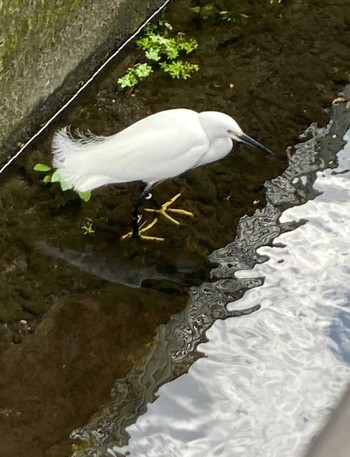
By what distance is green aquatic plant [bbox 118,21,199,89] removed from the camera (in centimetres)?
310

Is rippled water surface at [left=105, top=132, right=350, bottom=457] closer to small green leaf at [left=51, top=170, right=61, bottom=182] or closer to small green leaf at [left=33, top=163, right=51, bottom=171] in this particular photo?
small green leaf at [left=51, top=170, right=61, bottom=182]

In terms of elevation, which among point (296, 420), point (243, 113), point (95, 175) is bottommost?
point (296, 420)

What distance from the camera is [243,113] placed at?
9.66 ft

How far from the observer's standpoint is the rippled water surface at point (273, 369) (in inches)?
76.5

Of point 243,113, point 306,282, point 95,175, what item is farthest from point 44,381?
point 243,113

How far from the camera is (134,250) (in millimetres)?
2459

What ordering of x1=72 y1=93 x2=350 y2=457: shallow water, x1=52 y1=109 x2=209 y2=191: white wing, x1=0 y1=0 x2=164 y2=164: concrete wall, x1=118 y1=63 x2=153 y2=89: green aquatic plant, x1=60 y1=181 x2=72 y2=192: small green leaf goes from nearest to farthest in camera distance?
x1=72 y1=93 x2=350 y2=457: shallow water < x1=52 y1=109 x2=209 y2=191: white wing < x1=60 y1=181 x2=72 y2=192: small green leaf < x1=0 y1=0 x2=164 y2=164: concrete wall < x1=118 y1=63 x2=153 y2=89: green aquatic plant

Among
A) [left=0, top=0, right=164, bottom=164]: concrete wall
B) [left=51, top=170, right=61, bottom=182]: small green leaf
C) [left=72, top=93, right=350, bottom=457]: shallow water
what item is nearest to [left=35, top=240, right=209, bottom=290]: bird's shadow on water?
[left=72, top=93, right=350, bottom=457]: shallow water

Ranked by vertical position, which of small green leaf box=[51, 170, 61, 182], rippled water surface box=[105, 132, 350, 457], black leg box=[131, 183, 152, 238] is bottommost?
rippled water surface box=[105, 132, 350, 457]

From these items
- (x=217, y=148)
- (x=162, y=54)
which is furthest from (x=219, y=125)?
(x=162, y=54)

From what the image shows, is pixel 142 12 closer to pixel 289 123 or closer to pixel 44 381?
pixel 289 123

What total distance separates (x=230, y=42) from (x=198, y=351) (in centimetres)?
170

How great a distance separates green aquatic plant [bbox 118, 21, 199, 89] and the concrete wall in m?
0.15

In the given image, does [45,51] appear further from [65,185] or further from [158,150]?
[158,150]
